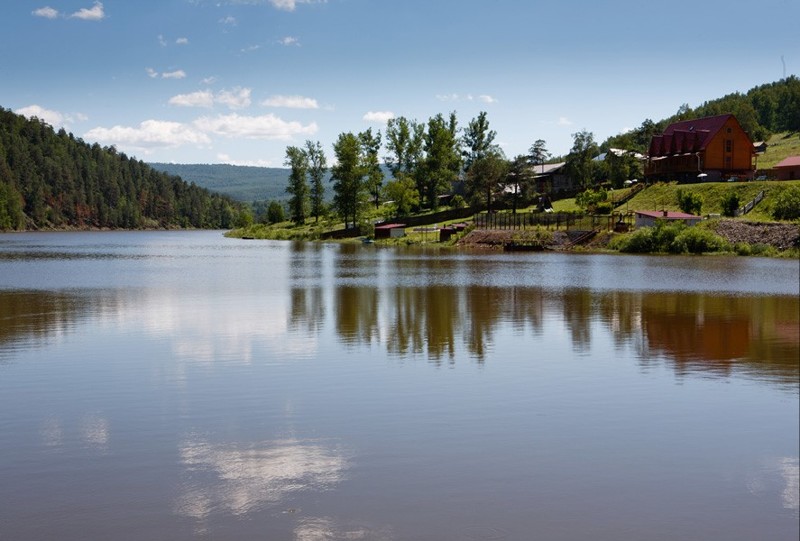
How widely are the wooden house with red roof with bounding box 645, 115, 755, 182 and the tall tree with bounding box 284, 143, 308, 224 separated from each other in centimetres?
7070

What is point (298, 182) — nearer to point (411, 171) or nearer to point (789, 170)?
point (411, 171)

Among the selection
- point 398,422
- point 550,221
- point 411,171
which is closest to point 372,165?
point 411,171

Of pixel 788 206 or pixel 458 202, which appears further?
pixel 458 202

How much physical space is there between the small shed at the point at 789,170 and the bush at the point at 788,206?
67.8 feet

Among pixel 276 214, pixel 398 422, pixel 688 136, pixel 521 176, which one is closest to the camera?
pixel 398 422

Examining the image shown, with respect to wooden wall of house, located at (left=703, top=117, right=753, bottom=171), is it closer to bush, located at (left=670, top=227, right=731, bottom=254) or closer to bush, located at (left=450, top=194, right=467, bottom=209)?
bush, located at (left=670, top=227, right=731, bottom=254)

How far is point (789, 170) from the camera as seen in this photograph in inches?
4291

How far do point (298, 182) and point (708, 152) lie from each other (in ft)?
260

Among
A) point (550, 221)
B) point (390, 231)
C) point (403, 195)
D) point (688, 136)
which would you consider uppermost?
point (688, 136)

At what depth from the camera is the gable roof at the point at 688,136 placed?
115 metres

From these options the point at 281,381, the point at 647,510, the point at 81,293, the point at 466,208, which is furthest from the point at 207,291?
the point at 466,208

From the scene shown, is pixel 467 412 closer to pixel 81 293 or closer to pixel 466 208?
pixel 81 293

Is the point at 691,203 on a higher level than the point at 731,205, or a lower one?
higher

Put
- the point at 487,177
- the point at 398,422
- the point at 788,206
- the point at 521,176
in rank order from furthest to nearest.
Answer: the point at 521,176 → the point at 487,177 → the point at 788,206 → the point at 398,422
